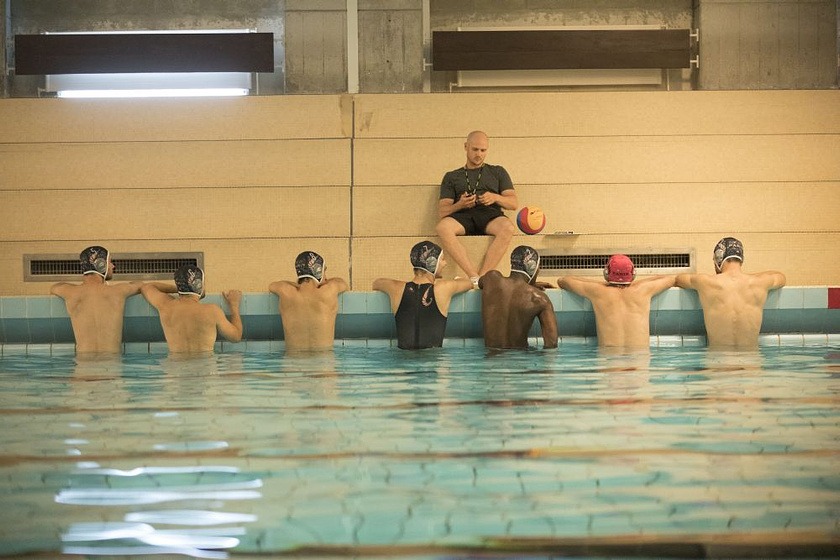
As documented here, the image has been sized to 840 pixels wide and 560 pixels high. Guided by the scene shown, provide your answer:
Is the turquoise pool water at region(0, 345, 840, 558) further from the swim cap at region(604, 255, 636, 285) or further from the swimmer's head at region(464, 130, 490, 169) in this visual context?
the swimmer's head at region(464, 130, 490, 169)

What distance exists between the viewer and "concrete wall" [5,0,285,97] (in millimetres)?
10070

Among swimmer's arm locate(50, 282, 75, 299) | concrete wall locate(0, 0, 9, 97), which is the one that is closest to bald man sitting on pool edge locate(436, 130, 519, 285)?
swimmer's arm locate(50, 282, 75, 299)

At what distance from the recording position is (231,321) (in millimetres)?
7047

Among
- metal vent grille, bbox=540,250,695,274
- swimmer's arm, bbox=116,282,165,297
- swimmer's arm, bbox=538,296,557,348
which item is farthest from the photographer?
metal vent grille, bbox=540,250,695,274

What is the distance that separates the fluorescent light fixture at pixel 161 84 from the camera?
32.9 ft

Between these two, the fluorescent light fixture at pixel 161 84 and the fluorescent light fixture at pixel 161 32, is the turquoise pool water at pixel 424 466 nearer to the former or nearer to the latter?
the fluorescent light fixture at pixel 161 84

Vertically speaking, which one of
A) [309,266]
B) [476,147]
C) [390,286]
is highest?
[476,147]

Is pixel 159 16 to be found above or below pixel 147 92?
above

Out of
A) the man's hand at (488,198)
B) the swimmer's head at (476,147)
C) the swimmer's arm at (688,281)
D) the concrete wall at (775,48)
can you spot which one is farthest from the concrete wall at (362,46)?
the swimmer's arm at (688,281)

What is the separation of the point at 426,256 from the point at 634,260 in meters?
3.32

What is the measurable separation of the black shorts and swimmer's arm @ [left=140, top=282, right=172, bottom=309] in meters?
2.72

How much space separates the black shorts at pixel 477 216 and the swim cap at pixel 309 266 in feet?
6.05

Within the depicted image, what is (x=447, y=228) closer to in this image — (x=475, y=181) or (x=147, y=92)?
(x=475, y=181)

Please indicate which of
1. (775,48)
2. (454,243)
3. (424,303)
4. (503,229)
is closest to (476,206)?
(503,229)
